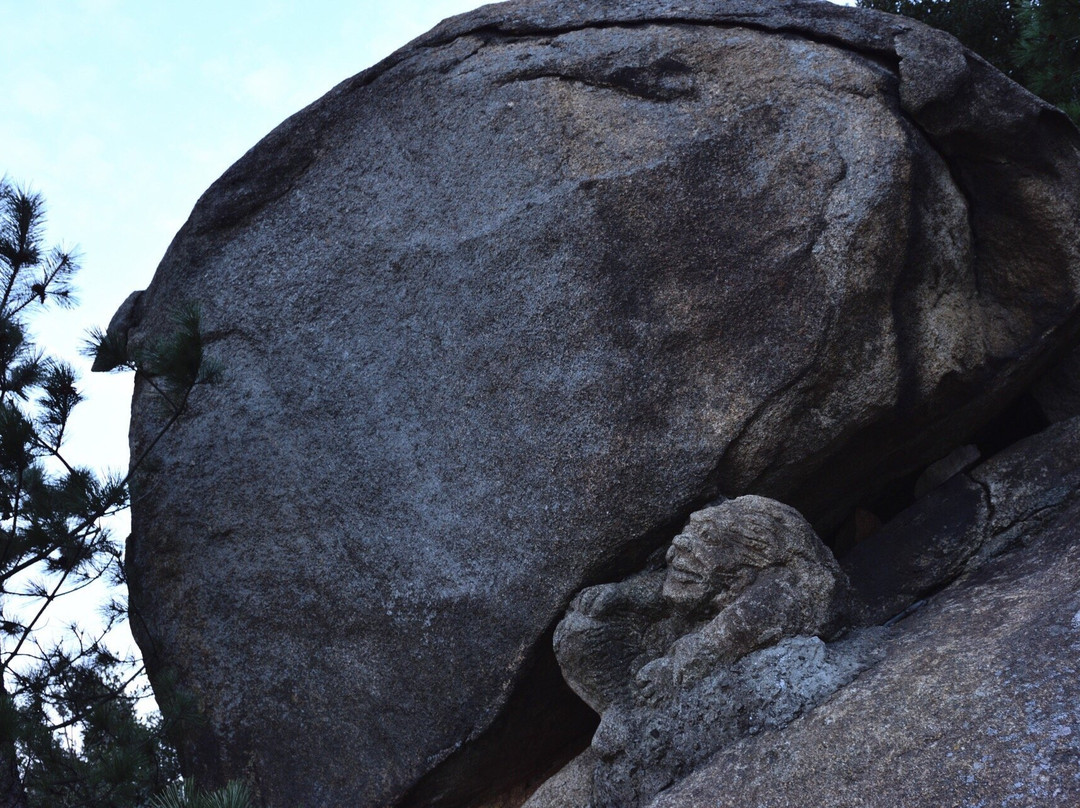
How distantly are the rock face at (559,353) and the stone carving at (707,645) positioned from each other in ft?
0.70

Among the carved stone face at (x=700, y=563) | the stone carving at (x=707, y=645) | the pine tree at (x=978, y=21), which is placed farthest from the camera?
the pine tree at (x=978, y=21)

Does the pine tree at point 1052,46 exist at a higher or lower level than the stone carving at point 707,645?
higher

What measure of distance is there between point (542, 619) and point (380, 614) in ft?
2.05

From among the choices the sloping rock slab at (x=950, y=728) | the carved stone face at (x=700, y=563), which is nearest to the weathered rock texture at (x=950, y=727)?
the sloping rock slab at (x=950, y=728)

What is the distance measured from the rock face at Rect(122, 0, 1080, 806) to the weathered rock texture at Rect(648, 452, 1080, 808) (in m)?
0.85

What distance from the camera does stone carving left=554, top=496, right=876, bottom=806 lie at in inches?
123

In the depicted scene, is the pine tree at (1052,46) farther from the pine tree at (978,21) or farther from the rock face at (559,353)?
the rock face at (559,353)

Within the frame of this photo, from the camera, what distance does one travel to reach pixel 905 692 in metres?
2.81

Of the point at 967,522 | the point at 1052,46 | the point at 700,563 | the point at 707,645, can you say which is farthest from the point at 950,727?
the point at 1052,46

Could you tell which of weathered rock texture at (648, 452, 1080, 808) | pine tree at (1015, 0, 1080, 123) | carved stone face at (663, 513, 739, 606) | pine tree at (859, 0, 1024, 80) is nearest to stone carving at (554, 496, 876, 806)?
carved stone face at (663, 513, 739, 606)

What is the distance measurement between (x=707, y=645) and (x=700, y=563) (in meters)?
0.26

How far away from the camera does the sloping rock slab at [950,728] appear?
2.46m

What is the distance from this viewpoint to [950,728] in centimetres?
262

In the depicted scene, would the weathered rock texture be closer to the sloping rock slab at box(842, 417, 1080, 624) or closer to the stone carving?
the stone carving
